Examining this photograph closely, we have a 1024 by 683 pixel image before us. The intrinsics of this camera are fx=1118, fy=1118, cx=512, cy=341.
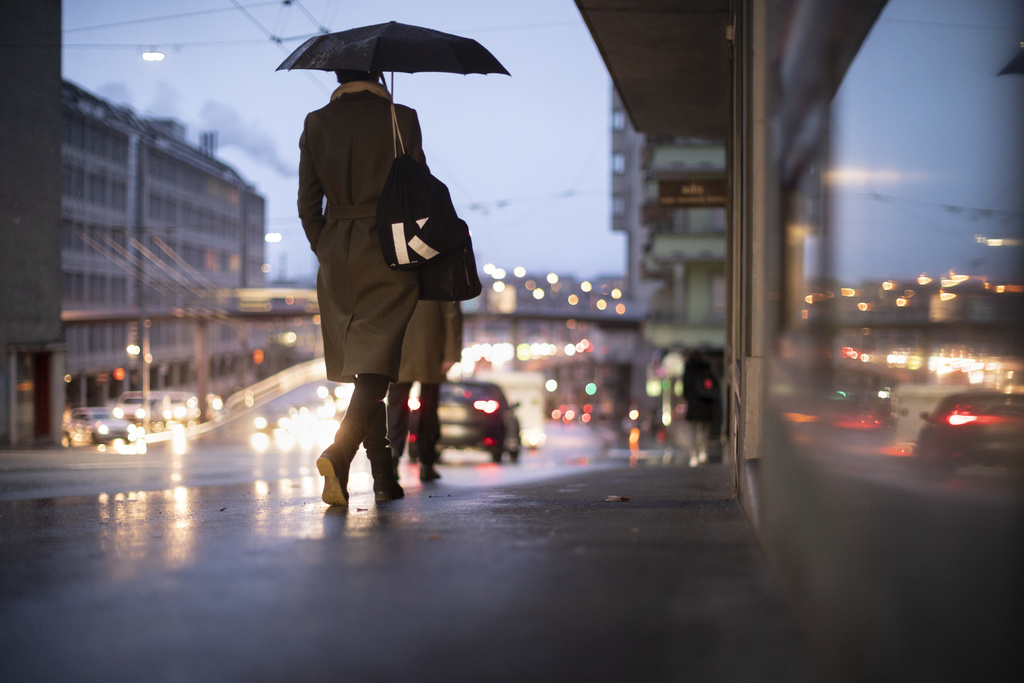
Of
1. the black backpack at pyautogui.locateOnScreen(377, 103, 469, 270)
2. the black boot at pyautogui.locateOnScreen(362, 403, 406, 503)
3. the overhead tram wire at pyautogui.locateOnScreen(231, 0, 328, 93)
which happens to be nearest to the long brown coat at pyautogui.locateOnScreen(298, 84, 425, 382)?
the black backpack at pyautogui.locateOnScreen(377, 103, 469, 270)

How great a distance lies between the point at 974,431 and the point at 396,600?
1.67m

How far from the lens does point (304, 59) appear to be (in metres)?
5.65

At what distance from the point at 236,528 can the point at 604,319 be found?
101 meters

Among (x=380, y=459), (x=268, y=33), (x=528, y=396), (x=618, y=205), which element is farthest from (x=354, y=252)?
(x=618, y=205)

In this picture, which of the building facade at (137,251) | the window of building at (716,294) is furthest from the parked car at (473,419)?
the building facade at (137,251)

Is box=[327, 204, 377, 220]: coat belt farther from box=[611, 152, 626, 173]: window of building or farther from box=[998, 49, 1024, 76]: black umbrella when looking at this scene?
box=[611, 152, 626, 173]: window of building

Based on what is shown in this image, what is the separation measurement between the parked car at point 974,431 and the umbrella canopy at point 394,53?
4029 mm

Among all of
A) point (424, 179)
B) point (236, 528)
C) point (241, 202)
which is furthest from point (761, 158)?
point (241, 202)

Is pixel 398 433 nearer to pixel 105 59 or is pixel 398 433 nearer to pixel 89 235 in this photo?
pixel 105 59

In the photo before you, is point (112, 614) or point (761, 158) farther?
point (761, 158)

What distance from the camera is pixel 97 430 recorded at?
43.1 m

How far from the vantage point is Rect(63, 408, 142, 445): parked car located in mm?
43156

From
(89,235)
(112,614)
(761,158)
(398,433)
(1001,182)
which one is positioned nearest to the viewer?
(1001,182)

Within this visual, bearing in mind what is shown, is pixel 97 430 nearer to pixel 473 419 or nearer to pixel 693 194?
pixel 473 419
